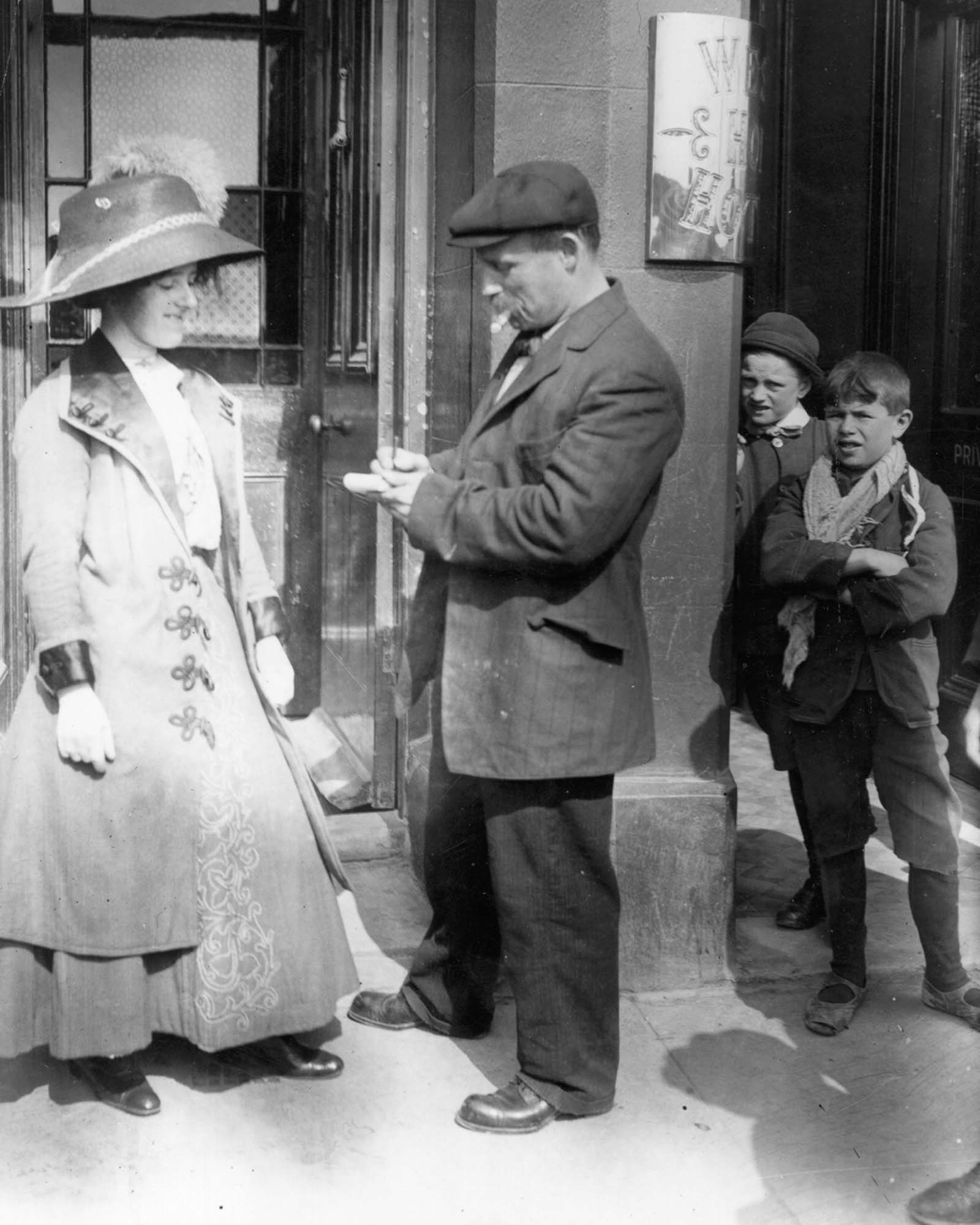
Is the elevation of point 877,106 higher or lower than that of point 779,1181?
higher

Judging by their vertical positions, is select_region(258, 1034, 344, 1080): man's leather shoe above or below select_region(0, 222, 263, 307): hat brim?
below

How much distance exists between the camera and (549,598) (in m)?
3.21

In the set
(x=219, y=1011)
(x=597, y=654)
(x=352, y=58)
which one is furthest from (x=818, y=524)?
(x=352, y=58)

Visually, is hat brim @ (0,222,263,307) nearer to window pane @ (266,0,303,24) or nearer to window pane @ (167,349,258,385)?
window pane @ (167,349,258,385)

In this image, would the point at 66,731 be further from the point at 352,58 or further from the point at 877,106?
the point at 877,106

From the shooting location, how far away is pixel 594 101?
12.7 feet

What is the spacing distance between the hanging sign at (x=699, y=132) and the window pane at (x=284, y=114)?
184 cm

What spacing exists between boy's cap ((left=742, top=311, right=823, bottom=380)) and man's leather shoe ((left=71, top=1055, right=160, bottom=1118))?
252 centimetres

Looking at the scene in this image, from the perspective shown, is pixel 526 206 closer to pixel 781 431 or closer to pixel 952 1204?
pixel 781 431

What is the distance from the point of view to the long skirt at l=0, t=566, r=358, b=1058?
3.29 m

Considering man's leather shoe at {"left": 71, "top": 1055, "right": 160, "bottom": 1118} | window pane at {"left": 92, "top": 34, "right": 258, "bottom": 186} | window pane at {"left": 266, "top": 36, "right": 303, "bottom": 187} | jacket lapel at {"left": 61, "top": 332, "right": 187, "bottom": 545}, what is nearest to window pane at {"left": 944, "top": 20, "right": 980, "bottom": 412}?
window pane at {"left": 266, "top": 36, "right": 303, "bottom": 187}

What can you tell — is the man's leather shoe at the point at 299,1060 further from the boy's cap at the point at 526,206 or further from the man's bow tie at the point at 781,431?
the man's bow tie at the point at 781,431

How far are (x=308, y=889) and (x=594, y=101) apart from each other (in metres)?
2.00

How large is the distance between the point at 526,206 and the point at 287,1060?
6.31 feet
